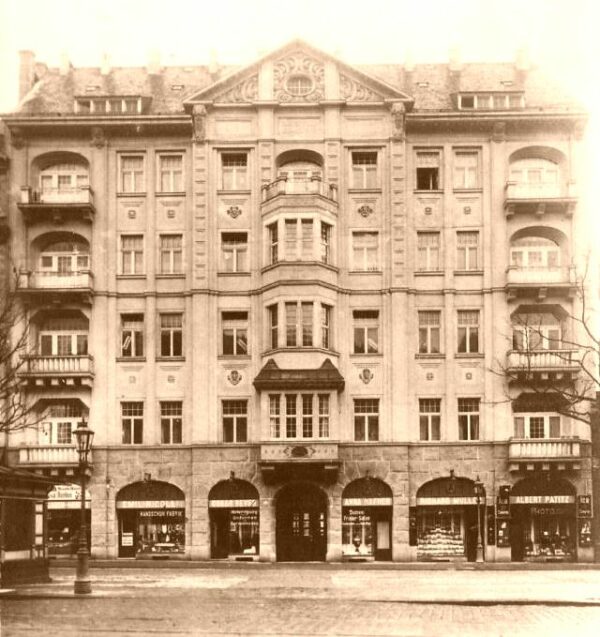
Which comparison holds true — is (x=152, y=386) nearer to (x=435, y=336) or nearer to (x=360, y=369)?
(x=360, y=369)

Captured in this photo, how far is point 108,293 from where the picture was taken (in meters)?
59.5

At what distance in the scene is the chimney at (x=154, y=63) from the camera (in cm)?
6425

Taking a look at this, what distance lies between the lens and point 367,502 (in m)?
57.5

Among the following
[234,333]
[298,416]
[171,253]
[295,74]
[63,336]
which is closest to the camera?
[298,416]

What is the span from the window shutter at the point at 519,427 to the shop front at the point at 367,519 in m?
6.75

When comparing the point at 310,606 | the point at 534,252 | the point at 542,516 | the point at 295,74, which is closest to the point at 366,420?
the point at 542,516

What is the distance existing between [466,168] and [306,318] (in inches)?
436

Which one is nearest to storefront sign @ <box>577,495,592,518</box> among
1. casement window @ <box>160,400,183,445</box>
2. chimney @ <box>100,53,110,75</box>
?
casement window @ <box>160,400,183,445</box>

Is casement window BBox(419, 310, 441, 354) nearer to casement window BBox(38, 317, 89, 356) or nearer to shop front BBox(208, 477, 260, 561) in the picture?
shop front BBox(208, 477, 260, 561)

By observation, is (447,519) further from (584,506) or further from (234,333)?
(234,333)

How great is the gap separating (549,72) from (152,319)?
78.0ft

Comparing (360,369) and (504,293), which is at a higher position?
(504,293)

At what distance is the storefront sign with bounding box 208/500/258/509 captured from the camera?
5775 centimetres

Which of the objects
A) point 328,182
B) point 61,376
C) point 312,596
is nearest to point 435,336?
point 328,182
